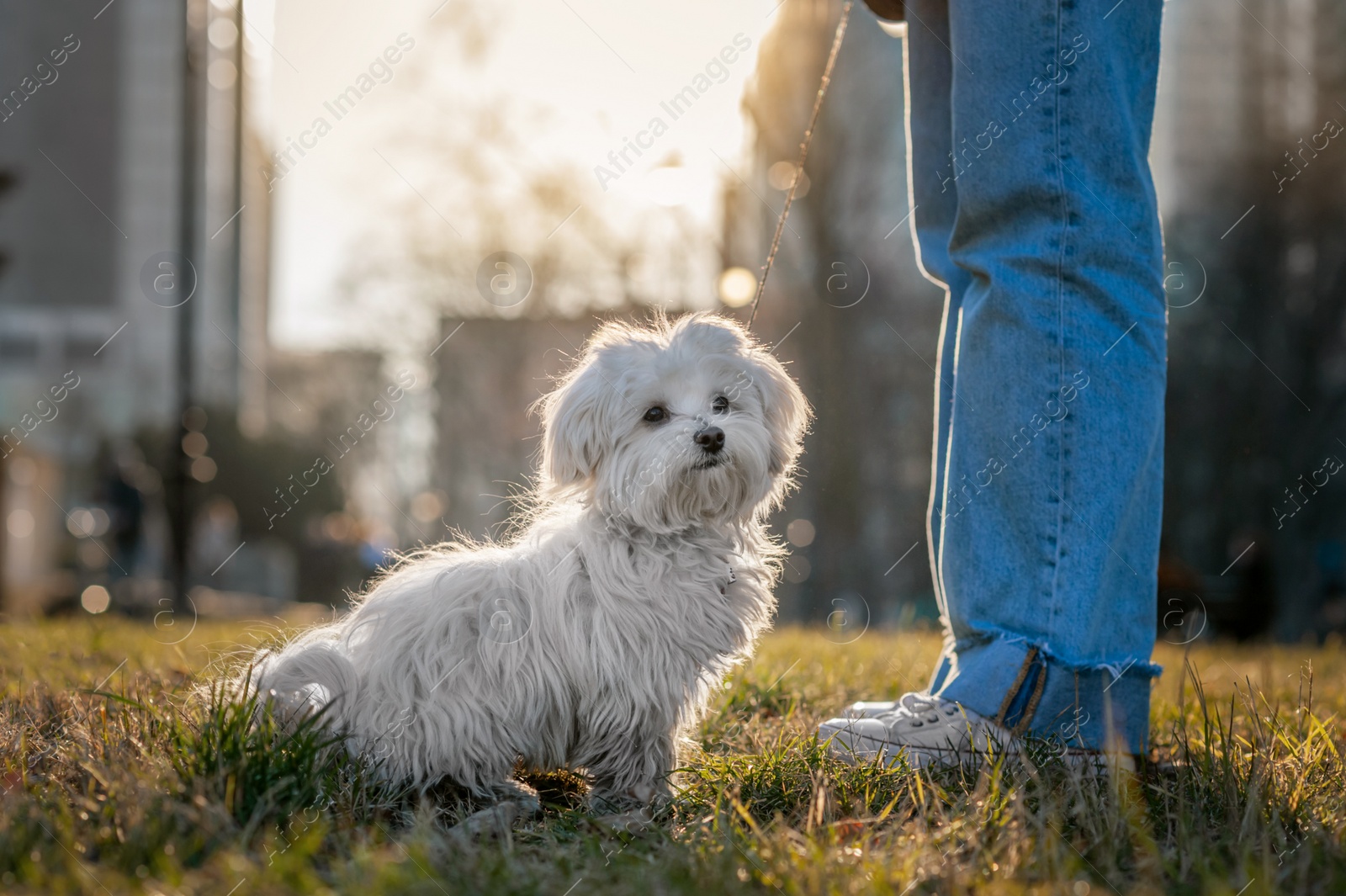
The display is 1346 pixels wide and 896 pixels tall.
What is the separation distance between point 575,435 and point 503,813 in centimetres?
111

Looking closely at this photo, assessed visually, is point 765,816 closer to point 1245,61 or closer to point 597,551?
point 597,551

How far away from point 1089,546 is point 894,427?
15135mm

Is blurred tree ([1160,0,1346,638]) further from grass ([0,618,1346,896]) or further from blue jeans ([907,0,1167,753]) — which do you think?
grass ([0,618,1346,896])

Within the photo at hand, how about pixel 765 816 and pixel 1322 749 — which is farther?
pixel 1322 749

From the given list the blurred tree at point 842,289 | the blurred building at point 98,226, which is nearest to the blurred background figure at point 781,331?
the blurred tree at point 842,289

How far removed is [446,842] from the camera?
1845mm

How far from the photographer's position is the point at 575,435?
2.84m

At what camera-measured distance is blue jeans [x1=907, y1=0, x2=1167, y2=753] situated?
249 centimetres

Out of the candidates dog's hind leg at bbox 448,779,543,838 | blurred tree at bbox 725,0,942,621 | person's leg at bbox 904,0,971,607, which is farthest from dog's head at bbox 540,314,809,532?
blurred tree at bbox 725,0,942,621

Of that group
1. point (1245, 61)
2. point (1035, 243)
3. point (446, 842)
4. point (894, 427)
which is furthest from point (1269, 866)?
point (1245, 61)

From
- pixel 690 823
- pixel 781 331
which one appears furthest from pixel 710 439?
pixel 781 331

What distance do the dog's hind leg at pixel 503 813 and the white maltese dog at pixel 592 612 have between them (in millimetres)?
16

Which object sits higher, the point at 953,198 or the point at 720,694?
the point at 953,198

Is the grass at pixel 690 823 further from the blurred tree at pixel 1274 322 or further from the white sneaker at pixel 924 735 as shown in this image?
the blurred tree at pixel 1274 322
